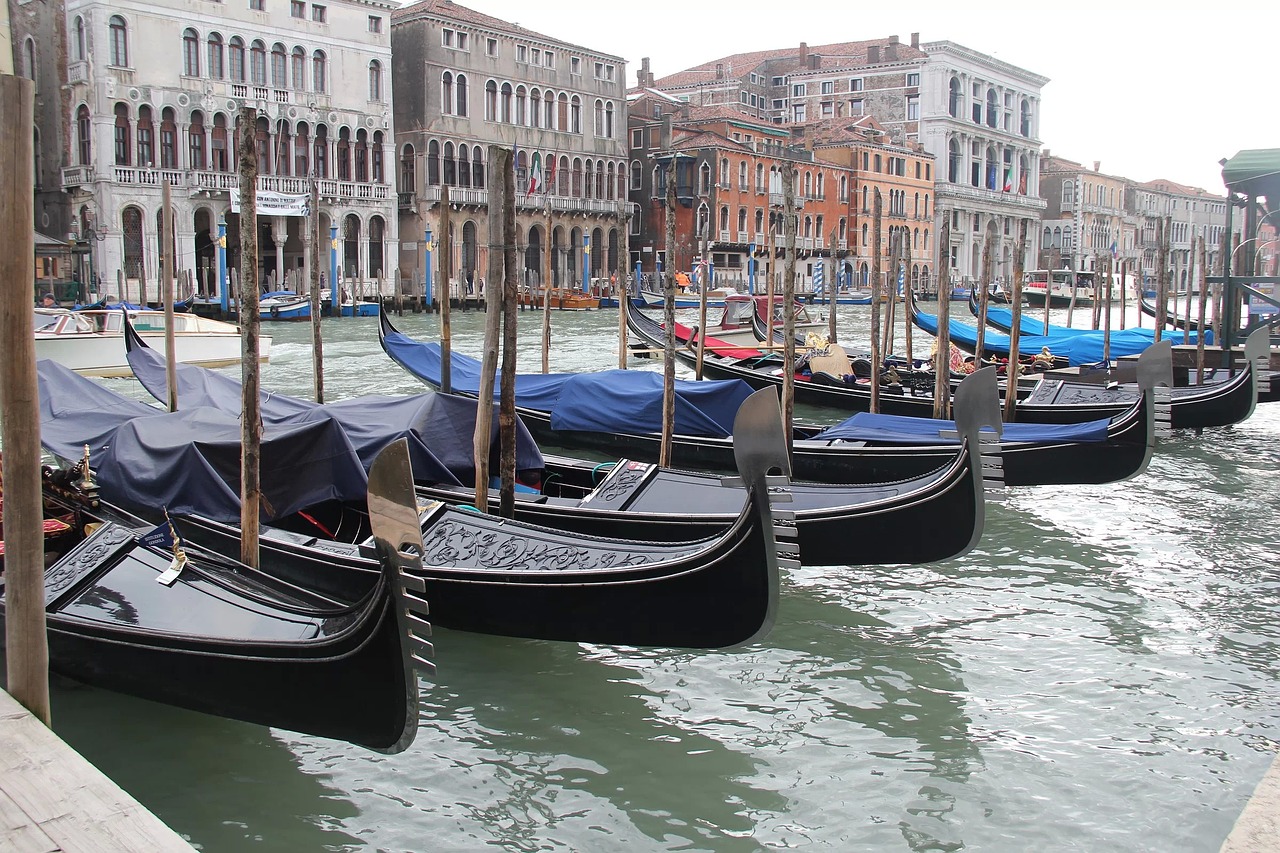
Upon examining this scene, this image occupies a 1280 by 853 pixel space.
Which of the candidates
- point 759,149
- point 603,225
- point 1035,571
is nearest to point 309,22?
point 603,225

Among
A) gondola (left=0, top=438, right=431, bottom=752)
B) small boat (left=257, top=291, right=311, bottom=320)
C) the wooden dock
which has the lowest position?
gondola (left=0, top=438, right=431, bottom=752)

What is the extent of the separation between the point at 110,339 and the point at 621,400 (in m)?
6.09

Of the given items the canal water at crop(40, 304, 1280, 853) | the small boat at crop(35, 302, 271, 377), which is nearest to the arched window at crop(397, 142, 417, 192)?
the small boat at crop(35, 302, 271, 377)

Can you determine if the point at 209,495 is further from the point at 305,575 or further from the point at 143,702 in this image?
the point at 143,702

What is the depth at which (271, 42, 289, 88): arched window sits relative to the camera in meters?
18.1

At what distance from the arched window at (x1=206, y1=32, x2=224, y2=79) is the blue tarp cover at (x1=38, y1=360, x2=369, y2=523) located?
50.7ft

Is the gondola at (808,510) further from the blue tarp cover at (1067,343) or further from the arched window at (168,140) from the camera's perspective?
the arched window at (168,140)

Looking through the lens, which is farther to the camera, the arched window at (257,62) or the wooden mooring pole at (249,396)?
the arched window at (257,62)

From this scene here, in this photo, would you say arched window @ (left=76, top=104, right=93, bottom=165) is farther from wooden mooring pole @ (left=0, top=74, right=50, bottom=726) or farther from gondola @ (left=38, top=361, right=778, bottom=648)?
wooden mooring pole @ (left=0, top=74, right=50, bottom=726)

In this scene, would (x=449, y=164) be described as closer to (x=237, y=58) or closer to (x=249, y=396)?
(x=237, y=58)

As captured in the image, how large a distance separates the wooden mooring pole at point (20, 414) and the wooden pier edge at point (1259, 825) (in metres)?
1.70

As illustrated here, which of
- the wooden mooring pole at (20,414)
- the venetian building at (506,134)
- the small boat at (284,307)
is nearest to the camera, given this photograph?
the wooden mooring pole at (20,414)

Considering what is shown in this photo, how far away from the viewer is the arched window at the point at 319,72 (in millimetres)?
18672

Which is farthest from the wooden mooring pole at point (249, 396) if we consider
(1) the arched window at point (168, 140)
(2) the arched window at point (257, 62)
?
(2) the arched window at point (257, 62)
